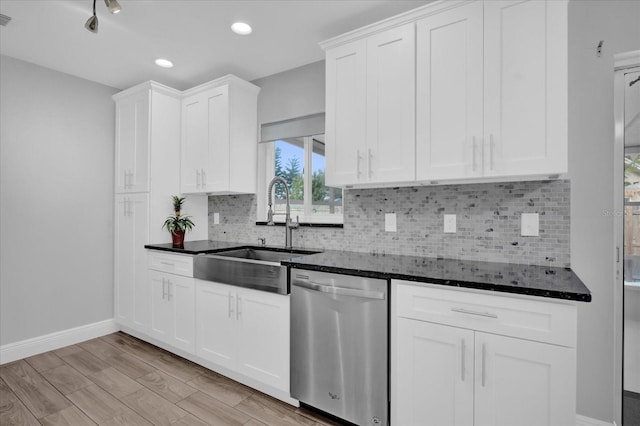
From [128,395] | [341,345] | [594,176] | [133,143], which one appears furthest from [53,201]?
[594,176]

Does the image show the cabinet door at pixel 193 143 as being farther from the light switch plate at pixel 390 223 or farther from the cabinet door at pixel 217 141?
the light switch plate at pixel 390 223

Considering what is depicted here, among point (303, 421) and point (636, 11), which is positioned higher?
point (636, 11)

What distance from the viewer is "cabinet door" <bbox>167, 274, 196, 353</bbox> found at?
2.73 m

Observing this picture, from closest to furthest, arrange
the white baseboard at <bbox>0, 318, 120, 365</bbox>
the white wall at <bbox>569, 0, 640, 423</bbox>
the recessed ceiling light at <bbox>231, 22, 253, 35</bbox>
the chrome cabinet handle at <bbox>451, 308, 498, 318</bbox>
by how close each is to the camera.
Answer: the chrome cabinet handle at <bbox>451, 308, 498, 318</bbox> → the white wall at <bbox>569, 0, 640, 423</bbox> → the recessed ceiling light at <bbox>231, 22, 253, 35</bbox> → the white baseboard at <bbox>0, 318, 120, 365</bbox>

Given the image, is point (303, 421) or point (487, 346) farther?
point (303, 421)

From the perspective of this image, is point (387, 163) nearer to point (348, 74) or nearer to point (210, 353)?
point (348, 74)

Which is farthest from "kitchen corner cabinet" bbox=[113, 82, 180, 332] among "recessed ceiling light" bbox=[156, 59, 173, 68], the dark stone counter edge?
the dark stone counter edge

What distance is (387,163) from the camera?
2105 mm

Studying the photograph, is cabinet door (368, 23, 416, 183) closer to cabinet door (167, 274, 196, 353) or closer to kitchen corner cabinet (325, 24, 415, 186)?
kitchen corner cabinet (325, 24, 415, 186)

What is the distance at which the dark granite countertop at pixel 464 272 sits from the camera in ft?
4.68

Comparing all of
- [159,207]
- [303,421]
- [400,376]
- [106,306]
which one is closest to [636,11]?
[400,376]

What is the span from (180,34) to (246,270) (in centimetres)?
187

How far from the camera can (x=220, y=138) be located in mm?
3051

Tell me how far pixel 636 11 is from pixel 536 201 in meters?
1.10
